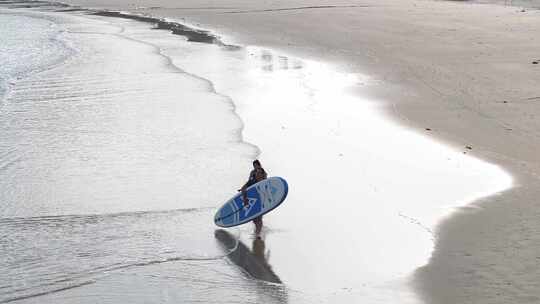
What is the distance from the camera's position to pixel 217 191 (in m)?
12.0

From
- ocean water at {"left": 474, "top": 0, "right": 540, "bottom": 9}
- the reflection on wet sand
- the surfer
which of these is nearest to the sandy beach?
the reflection on wet sand

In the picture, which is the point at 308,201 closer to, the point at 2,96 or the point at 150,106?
the point at 150,106

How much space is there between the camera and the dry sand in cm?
880

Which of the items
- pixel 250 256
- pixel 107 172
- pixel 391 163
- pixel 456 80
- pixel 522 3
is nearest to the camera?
pixel 250 256

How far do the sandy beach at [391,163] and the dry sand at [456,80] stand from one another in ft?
0.12

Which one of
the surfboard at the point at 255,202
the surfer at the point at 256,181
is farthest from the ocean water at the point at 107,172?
the surfer at the point at 256,181

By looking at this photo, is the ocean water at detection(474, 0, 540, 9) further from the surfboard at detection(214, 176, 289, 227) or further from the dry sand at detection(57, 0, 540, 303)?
the surfboard at detection(214, 176, 289, 227)

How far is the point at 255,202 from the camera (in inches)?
396

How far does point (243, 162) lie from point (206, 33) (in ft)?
75.7

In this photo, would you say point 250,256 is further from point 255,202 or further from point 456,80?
point 456,80

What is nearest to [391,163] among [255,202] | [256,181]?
[256,181]

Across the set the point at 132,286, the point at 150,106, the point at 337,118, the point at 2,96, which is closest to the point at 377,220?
the point at 132,286

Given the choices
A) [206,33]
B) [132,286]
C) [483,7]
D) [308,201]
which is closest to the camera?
[132,286]

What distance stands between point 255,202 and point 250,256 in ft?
2.73
